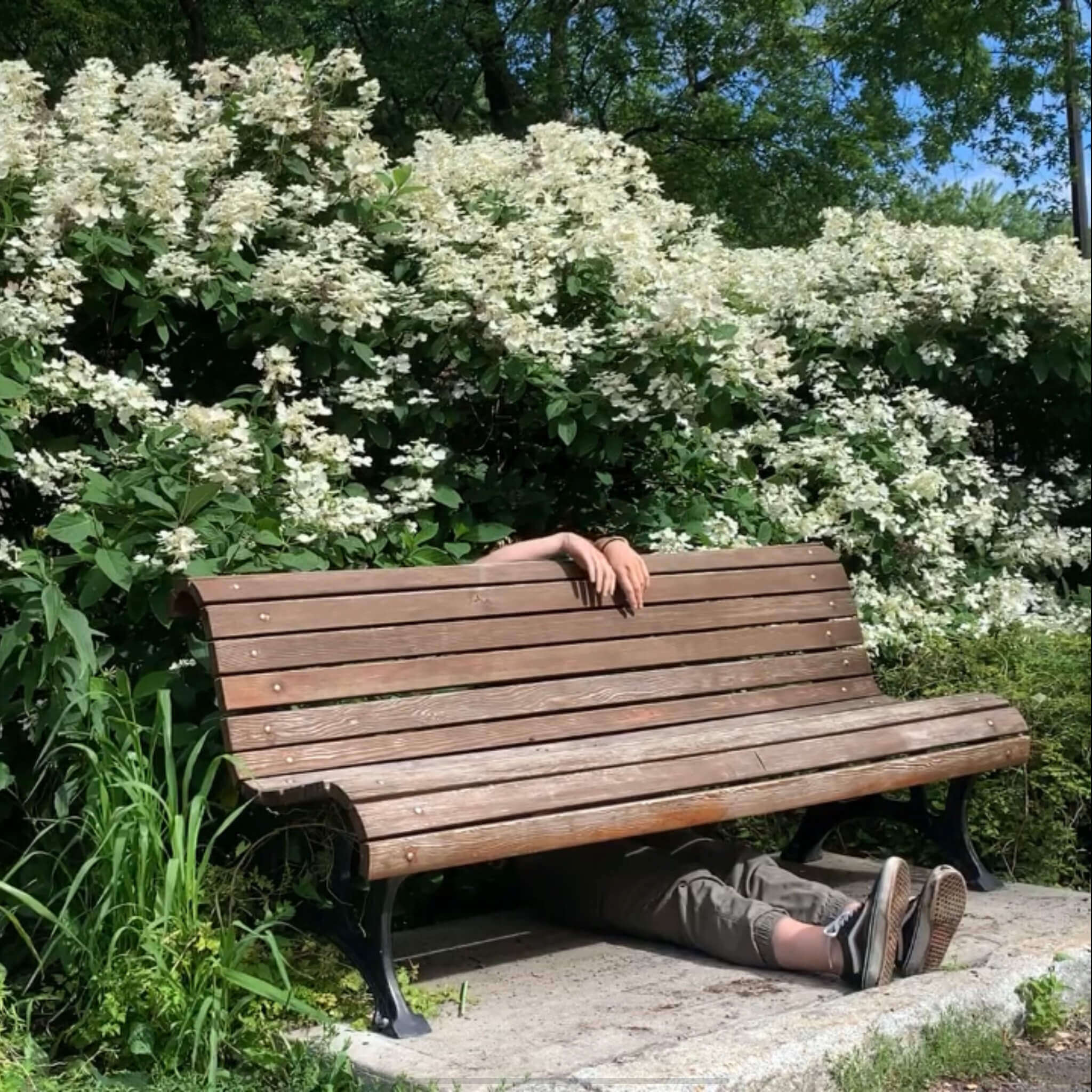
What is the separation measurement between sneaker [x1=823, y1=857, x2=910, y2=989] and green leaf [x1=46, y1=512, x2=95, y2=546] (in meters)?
2.01

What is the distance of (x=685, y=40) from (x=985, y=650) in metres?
6.42

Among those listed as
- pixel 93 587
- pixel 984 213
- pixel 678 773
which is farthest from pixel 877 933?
pixel 984 213

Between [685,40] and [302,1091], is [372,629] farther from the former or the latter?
[685,40]

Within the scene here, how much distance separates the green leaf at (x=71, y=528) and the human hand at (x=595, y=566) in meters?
1.32

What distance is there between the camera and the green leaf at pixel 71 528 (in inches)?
127

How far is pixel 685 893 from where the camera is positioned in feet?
11.0

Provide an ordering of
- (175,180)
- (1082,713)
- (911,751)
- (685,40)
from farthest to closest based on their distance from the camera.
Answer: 1. (685,40)
2. (1082,713)
3. (175,180)
4. (911,751)

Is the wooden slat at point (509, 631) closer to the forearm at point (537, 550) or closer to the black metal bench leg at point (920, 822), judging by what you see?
the forearm at point (537, 550)

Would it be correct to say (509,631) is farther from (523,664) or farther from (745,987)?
(745,987)

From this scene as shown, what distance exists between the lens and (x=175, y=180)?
3.91 m

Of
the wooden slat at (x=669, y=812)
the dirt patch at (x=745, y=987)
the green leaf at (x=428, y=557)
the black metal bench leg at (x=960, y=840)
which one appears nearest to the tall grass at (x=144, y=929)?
the wooden slat at (x=669, y=812)

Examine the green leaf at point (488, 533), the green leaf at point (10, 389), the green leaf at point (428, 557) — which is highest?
the green leaf at point (10, 389)

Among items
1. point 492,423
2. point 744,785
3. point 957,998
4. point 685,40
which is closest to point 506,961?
point 744,785

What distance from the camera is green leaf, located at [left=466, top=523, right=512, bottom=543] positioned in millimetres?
4195
